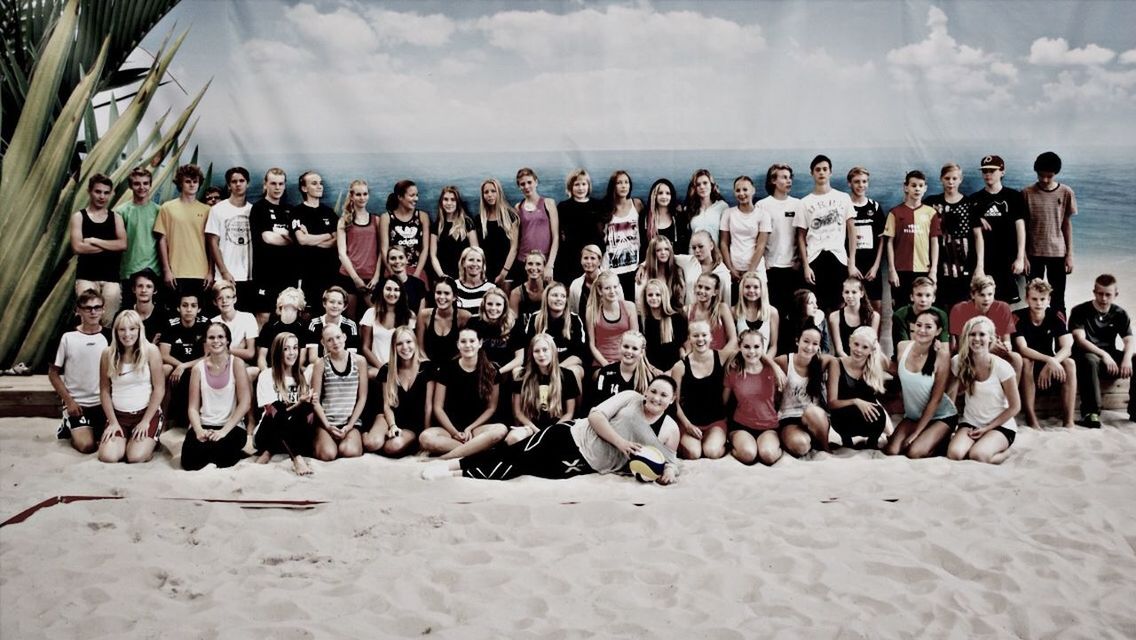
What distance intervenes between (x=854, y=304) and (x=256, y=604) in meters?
3.36

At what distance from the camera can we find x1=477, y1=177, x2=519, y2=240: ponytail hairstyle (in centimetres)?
555

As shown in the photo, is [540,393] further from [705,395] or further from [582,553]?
[582,553]

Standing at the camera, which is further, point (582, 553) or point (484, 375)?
point (484, 375)

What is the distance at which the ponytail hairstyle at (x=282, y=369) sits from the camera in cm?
487

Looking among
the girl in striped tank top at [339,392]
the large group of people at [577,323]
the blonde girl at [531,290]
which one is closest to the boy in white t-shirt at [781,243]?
the large group of people at [577,323]

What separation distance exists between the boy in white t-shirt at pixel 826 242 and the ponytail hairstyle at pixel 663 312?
0.91 metres

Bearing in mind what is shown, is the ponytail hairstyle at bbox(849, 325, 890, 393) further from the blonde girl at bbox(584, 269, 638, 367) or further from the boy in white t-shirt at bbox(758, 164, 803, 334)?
the blonde girl at bbox(584, 269, 638, 367)

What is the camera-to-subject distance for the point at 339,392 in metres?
4.93

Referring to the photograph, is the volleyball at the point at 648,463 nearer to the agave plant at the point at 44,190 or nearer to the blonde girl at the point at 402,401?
the blonde girl at the point at 402,401

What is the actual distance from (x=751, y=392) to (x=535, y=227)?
160 cm

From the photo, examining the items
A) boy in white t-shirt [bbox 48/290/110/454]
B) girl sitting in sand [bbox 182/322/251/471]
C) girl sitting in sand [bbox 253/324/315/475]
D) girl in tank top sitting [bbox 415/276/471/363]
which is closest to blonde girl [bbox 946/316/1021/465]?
girl in tank top sitting [bbox 415/276/471/363]

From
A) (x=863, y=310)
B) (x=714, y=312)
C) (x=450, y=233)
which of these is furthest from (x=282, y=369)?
(x=863, y=310)

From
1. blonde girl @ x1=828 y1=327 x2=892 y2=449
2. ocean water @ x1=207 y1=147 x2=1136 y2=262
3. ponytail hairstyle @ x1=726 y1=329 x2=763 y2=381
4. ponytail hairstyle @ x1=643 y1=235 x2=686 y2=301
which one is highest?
ocean water @ x1=207 y1=147 x2=1136 y2=262

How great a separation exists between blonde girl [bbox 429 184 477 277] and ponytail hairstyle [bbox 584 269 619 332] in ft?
2.62
